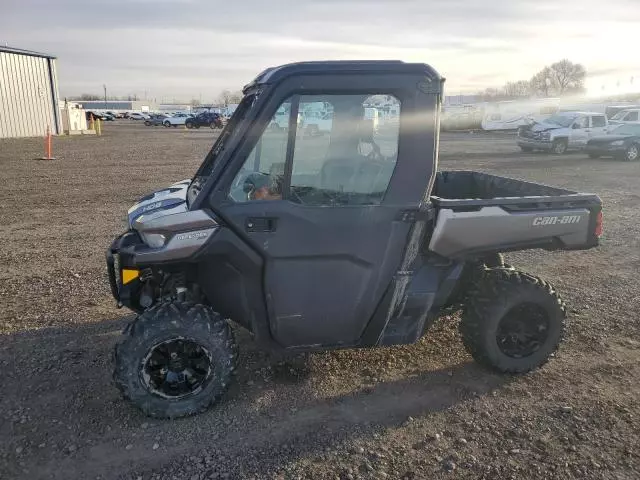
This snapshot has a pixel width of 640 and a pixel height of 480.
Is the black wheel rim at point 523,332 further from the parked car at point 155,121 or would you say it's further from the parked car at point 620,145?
the parked car at point 155,121

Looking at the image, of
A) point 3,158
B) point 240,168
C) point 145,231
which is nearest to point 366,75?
point 240,168

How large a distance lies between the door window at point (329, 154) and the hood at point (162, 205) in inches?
19.6

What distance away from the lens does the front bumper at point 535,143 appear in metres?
21.2

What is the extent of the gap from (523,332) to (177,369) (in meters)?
2.67

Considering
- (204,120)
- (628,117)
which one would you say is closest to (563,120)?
(628,117)

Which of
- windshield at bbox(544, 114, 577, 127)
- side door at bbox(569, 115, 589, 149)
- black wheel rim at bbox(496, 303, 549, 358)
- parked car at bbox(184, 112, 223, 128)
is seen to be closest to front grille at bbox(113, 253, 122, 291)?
black wheel rim at bbox(496, 303, 549, 358)

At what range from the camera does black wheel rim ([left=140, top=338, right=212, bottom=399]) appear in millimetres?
3490

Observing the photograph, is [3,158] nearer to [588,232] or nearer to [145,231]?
[145,231]

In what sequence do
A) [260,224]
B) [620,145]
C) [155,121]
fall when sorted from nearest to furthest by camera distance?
[260,224] → [620,145] → [155,121]

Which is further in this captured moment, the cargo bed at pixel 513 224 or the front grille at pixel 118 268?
the cargo bed at pixel 513 224


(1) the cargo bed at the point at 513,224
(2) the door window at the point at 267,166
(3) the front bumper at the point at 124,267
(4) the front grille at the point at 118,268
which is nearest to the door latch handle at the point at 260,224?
(2) the door window at the point at 267,166

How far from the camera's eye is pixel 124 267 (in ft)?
11.5

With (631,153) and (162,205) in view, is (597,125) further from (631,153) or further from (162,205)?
(162,205)

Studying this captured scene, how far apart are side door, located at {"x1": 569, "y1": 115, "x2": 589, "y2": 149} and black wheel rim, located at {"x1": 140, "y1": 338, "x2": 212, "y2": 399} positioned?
21.3 metres
